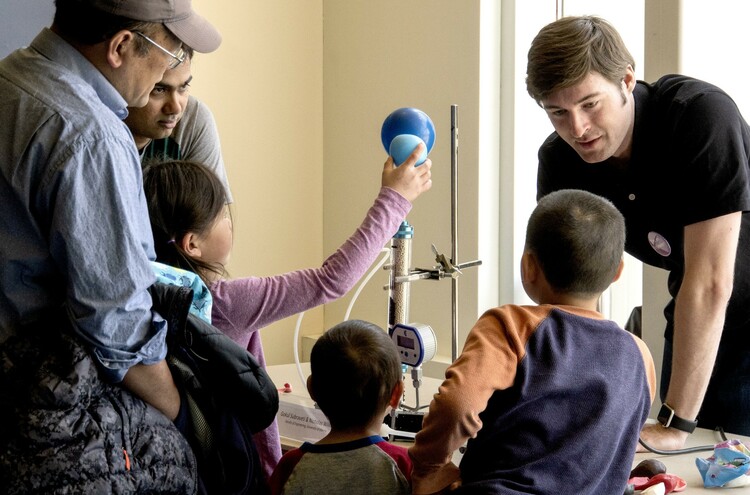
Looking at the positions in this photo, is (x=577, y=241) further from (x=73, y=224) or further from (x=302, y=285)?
(x=73, y=224)

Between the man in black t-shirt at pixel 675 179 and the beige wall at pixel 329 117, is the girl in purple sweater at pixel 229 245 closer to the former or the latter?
the man in black t-shirt at pixel 675 179

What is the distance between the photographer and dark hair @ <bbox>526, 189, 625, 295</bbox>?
1.26 meters

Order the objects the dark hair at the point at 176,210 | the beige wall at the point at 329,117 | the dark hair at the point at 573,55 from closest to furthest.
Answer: the dark hair at the point at 176,210, the dark hair at the point at 573,55, the beige wall at the point at 329,117

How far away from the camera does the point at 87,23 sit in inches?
49.2

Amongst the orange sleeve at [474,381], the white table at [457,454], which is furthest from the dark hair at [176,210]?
the orange sleeve at [474,381]

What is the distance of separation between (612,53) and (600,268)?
0.63m

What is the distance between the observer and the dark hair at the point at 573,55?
1.70 metres

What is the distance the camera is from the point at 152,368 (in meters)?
1.23

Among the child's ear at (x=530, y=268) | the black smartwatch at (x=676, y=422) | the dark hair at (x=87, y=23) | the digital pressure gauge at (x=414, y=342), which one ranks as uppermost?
the dark hair at (x=87, y=23)

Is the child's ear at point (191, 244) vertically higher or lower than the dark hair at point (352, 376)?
higher

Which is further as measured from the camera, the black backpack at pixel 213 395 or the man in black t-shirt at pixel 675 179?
the man in black t-shirt at pixel 675 179

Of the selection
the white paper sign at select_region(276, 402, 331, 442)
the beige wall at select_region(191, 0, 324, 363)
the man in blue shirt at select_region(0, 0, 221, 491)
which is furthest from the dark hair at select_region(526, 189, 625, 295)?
the beige wall at select_region(191, 0, 324, 363)

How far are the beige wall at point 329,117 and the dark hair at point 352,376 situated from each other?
76.4 inches

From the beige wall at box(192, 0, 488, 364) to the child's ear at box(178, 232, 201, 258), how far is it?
1.81 metres
